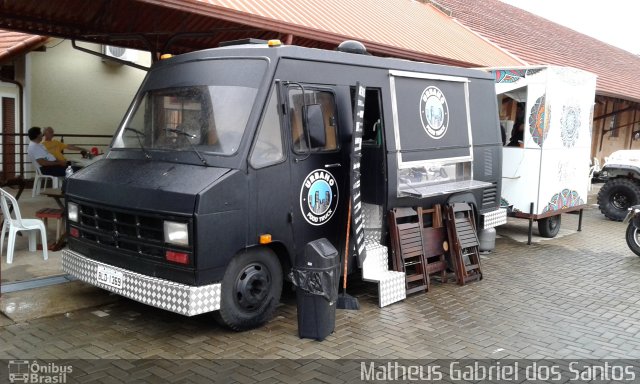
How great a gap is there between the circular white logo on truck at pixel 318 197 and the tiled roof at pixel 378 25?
2.51m

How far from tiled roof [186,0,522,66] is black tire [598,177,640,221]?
386 centimetres

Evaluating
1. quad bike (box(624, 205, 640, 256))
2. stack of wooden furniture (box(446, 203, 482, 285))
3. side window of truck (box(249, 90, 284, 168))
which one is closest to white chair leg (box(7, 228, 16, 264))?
side window of truck (box(249, 90, 284, 168))

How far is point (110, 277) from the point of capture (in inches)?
198

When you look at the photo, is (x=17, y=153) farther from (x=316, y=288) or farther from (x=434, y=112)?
(x=316, y=288)

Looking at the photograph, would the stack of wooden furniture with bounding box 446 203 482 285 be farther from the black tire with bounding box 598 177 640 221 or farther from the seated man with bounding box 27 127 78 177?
the black tire with bounding box 598 177 640 221

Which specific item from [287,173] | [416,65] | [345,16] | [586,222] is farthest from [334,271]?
[586,222]

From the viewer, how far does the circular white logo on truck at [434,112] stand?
268 inches

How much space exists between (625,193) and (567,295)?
22.7 ft

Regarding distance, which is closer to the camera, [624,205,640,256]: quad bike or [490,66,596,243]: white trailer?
[624,205,640,256]: quad bike

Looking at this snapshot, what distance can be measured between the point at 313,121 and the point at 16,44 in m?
8.45

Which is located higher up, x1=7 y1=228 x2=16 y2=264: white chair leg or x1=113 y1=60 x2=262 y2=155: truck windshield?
x1=113 y1=60 x2=262 y2=155: truck windshield

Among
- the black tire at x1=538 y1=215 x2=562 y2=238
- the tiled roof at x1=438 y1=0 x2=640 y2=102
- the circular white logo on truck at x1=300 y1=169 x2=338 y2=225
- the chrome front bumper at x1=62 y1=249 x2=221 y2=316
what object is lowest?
the black tire at x1=538 y1=215 x2=562 y2=238

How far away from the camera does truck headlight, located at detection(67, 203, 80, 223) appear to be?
5464 millimetres

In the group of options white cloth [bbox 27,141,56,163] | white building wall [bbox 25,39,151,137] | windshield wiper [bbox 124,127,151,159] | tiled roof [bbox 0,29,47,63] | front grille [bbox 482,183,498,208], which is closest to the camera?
windshield wiper [bbox 124,127,151,159]
